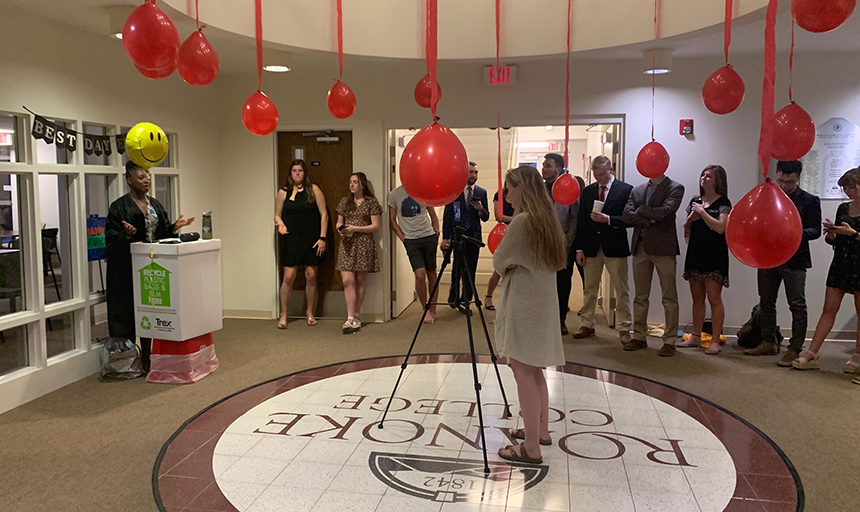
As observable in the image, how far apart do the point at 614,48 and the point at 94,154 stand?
13.8 feet

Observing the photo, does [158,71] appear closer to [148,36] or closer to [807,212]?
[148,36]

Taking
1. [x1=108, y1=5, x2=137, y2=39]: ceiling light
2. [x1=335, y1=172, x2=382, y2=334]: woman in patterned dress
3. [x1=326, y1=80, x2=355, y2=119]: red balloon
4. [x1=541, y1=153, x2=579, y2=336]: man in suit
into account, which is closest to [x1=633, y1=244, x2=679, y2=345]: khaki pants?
[x1=541, y1=153, x2=579, y2=336]: man in suit

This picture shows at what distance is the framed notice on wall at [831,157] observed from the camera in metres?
5.61

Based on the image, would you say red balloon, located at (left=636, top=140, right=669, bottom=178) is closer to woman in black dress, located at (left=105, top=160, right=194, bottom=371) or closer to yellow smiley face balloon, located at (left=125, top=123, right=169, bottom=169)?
yellow smiley face balloon, located at (left=125, top=123, right=169, bottom=169)

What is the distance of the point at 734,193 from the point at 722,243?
102 centimetres

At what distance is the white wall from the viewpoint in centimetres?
570

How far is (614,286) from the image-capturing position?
5633 mm

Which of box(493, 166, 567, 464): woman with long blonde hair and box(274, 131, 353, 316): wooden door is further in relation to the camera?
box(274, 131, 353, 316): wooden door

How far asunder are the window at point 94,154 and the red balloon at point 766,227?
14.7 ft

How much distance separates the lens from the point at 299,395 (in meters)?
4.11

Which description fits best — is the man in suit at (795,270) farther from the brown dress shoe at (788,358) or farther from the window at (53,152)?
the window at (53,152)

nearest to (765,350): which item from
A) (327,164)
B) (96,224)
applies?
(327,164)

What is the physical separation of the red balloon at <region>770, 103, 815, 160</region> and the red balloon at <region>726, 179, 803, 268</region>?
Answer: 62cm

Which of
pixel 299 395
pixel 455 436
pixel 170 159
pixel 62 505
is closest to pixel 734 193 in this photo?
pixel 455 436
